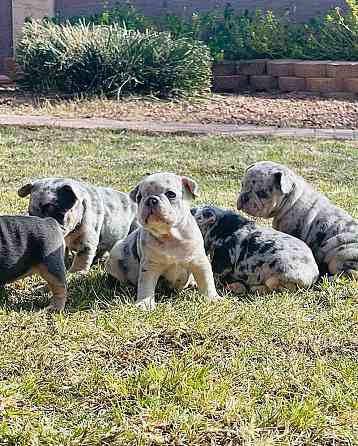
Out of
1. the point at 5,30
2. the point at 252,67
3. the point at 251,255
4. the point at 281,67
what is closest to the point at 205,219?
the point at 251,255

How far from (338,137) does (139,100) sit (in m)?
4.34

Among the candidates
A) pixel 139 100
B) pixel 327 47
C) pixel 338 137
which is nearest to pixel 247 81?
pixel 327 47

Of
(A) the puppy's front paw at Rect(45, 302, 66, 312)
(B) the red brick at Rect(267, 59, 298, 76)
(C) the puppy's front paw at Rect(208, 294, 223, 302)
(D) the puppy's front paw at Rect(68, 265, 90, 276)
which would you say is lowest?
(B) the red brick at Rect(267, 59, 298, 76)

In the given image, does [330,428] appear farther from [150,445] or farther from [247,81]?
[247,81]

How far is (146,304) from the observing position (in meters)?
4.55

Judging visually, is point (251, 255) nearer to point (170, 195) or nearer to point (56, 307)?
point (170, 195)

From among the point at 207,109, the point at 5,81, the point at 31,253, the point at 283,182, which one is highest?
the point at 283,182

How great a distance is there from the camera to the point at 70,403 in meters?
3.23

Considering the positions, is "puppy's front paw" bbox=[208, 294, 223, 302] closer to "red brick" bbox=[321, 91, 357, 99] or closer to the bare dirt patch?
the bare dirt patch

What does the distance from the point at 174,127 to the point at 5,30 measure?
7584 millimetres

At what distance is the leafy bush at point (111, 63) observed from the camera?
14.7 meters

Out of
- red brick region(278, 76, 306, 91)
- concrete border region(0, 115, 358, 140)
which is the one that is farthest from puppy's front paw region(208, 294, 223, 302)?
red brick region(278, 76, 306, 91)

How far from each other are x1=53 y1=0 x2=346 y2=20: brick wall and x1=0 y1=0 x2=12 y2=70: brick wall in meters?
2.54

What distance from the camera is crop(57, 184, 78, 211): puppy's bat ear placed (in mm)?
5289
